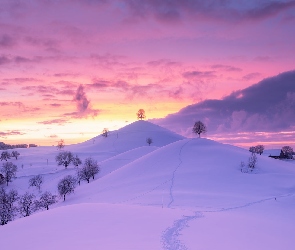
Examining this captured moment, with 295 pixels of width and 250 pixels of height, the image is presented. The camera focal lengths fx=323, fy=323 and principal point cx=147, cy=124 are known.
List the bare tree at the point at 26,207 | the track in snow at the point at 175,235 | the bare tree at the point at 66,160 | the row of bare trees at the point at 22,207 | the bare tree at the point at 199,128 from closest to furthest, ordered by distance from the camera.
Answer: the track in snow at the point at 175,235 < the row of bare trees at the point at 22,207 < the bare tree at the point at 26,207 < the bare tree at the point at 199,128 < the bare tree at the point at 66,160

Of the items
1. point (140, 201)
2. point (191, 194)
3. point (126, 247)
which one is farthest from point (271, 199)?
point (126, 247)

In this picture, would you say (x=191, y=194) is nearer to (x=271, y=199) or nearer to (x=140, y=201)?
(x=140, y=201)

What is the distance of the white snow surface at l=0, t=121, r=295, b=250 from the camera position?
87.6 ft

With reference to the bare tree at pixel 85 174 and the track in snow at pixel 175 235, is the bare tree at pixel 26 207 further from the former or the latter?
the track in snow at pixel 175 235

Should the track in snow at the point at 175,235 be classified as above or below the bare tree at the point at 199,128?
below

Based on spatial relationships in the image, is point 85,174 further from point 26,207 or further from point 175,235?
point 175,235

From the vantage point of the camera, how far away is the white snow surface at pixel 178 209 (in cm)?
2669

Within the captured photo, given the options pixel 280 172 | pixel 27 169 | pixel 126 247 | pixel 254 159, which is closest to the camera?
pixel 126 247

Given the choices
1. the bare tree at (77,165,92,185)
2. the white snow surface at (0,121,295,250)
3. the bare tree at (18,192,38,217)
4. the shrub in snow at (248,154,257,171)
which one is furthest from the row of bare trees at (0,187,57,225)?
the shrub in snow at (248,154,257,171)

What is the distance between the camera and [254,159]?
8175 centimetres

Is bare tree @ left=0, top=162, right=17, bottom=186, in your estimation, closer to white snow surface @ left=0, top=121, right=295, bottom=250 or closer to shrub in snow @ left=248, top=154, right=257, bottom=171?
white snow surface @ left=0, top=121, right=295, bottom=250

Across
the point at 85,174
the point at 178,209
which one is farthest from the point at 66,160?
the point at 178,209

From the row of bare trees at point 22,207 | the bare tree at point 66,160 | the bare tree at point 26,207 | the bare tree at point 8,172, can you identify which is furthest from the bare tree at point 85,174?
the bare tree at point 66,160

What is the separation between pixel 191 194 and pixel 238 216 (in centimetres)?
1774
